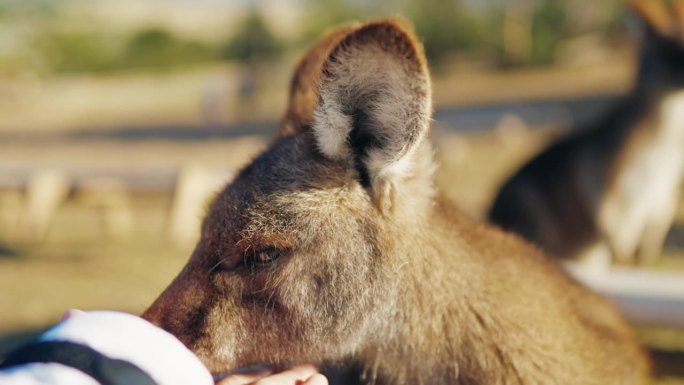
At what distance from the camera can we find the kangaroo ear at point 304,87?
2932mm

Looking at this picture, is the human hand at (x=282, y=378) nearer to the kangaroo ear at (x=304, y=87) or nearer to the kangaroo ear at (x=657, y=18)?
the kangaroo ear at (x=304, y=87)

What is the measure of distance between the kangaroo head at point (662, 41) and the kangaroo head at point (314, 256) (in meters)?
4.55

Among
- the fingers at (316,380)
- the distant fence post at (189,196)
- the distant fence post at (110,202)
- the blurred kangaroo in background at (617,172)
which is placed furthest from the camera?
the distant fence post at (110,202)

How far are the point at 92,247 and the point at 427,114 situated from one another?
6.77m

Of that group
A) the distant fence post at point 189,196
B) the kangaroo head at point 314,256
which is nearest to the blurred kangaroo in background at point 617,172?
the distant fence post at point 189,196

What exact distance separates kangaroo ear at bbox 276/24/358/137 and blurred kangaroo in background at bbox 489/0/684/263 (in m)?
3.05

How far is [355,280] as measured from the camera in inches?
89.4

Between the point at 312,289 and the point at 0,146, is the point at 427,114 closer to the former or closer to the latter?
the point at 312,289

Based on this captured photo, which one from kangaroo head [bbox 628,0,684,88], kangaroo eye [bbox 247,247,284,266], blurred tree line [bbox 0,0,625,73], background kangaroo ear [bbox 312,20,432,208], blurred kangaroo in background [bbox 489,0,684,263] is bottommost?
kangaroo eye [bbox 247,247,284,266]

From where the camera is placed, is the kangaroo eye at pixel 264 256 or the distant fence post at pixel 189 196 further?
the distant fence post at pixel 189 196

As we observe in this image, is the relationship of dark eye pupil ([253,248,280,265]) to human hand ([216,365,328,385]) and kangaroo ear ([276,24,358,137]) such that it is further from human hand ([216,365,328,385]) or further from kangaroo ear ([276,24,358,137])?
kangaroo ear ([276,24,358,137])

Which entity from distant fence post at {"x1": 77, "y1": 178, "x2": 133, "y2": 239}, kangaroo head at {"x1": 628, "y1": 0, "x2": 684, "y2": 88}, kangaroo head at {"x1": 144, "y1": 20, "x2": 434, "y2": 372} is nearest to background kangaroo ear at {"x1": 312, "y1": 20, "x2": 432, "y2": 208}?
kangaroo head at {"x1": 144, "y1": 20, "x2": 434, "y2": 372}

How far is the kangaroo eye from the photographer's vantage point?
2279mm

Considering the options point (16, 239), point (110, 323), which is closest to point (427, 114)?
point (110, 323)
